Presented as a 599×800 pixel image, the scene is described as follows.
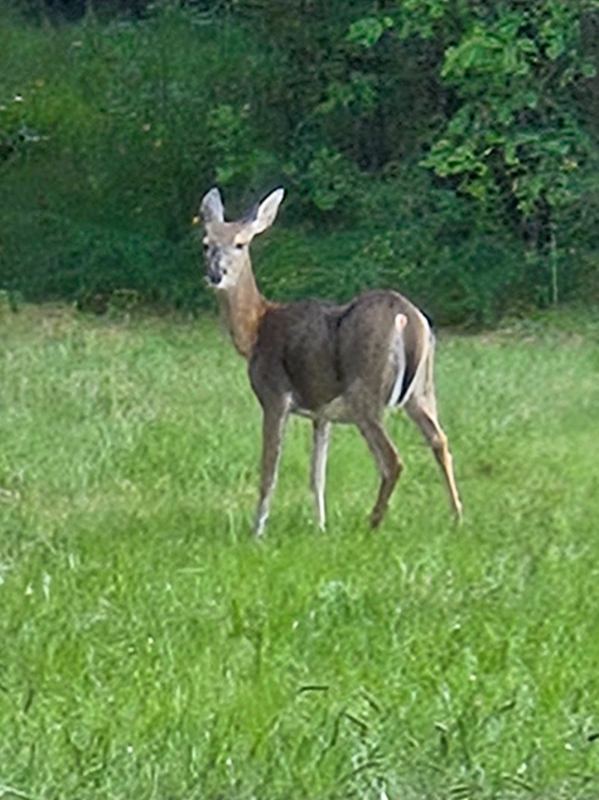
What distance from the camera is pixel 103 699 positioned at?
238 inches

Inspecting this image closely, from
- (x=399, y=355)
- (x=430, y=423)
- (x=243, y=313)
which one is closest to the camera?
(x=399, y=355)

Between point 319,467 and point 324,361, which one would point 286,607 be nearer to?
point 319,467

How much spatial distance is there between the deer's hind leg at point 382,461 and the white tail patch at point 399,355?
178 millimetres

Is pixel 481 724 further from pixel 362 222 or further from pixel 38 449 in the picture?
pixel 362 222

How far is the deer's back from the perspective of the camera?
8.93 meters

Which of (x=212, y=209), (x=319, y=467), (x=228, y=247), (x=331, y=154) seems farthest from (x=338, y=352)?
(x=331, y=154)

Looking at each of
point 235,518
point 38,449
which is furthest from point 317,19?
point 235,518

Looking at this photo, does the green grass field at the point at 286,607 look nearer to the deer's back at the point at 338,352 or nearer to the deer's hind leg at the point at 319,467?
the deer's hind leg at the point at 319,467

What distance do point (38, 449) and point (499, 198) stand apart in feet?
23.2

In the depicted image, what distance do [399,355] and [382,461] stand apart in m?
0.41

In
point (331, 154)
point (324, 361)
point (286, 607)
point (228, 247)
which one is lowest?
point (331, 154)

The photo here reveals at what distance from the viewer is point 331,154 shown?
17.7 metres

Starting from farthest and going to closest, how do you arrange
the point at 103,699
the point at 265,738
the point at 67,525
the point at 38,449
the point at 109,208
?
the point at 109,208 → the point at 38,449 → the point at 67,525 → the point at 103,699 → the point at 265,738

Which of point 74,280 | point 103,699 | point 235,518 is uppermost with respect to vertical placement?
point 103,699
